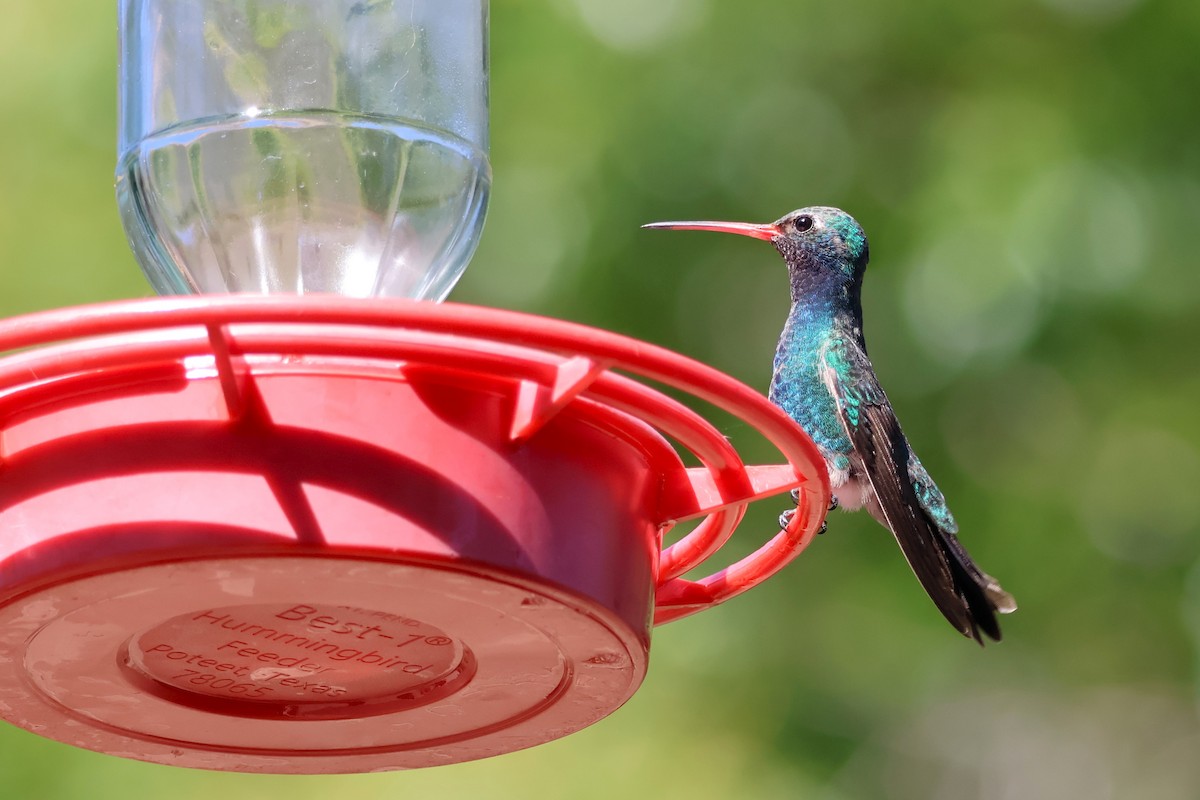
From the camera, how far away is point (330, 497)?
6.31ft

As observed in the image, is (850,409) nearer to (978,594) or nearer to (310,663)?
(978,594)

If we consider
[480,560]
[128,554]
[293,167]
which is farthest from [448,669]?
[293,167]

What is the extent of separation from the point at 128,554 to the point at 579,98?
4.92 meters

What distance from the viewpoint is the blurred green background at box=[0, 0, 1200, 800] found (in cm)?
641

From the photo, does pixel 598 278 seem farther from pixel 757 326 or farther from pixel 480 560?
pixel 480 560

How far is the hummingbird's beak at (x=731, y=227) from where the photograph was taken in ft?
13.0

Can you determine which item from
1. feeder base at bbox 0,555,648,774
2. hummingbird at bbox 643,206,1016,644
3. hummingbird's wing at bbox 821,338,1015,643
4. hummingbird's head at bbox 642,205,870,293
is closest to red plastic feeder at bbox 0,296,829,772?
feeder base at bbox 0,555,648,774

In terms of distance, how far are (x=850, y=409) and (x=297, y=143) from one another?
6.91 ft

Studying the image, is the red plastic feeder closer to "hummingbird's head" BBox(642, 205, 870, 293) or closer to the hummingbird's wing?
the hummingbird's wing

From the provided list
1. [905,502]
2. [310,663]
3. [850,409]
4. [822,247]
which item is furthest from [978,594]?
[310,663]

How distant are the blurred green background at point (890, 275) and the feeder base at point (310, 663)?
3.64m

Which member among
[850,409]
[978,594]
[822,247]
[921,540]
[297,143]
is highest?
[297,143]

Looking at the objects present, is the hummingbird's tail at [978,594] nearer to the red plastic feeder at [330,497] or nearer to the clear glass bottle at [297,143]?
the clear glass bottle at [297,143]

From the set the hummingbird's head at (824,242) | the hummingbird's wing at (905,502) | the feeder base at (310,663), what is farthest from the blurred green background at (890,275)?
the feeder base at (310,663)
